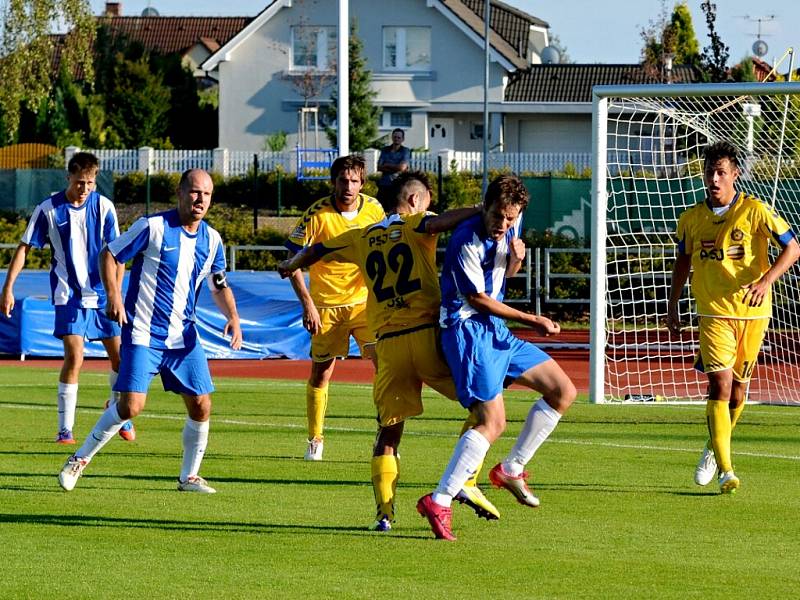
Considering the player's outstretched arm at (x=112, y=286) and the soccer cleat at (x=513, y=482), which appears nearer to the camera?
the soccer cleat at (x=513, y=482)

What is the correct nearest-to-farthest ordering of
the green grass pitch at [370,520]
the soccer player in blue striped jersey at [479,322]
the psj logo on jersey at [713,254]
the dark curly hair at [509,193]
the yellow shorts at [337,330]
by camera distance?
the green grass pitch at [370,520]
the dark curly hair at [509,193]
the soccer player in blue striped jersey at [479,322]
the psj logo on jersey at [713,254]
the yellow shorts at [337,330]

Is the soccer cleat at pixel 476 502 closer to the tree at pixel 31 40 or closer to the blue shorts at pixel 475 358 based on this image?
the blue shorts at pixel 475 358

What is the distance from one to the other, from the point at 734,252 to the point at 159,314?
3837 millimetres

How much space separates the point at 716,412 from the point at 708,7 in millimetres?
25646

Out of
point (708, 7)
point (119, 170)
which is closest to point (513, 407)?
point (708, 7)

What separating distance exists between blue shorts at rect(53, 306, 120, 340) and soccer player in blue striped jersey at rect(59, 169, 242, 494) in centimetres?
290

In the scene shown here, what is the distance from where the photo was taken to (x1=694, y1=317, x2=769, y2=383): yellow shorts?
9258mm

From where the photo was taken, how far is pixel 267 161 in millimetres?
42750

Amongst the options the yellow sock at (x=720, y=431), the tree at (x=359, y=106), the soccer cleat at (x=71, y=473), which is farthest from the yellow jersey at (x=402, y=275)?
the tree at (x=359, y=106)

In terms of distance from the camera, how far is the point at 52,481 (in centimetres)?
928

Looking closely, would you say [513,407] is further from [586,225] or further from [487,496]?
[586,225]

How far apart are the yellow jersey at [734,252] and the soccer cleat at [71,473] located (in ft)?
13.7

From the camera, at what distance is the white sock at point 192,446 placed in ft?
29.0

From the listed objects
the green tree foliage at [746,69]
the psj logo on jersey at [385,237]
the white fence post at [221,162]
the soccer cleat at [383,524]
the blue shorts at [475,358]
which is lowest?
the soccer cleat at [383,524]
